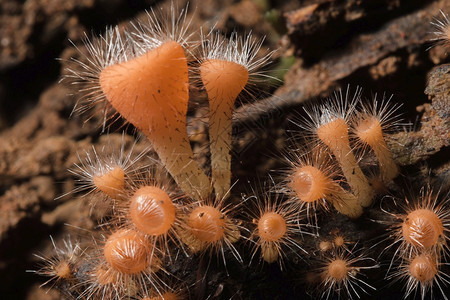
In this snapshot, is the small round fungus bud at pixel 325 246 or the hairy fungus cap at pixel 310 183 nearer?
the hairy fungus cap at pixel 310 183

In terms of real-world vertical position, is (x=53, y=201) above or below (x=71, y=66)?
below

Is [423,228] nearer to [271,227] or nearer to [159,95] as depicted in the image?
[271,227]

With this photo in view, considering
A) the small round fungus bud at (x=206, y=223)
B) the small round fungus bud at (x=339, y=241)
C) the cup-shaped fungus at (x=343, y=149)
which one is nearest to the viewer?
the small round fungus bud at (x=206, y=223)

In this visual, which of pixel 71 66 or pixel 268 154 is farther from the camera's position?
pixel 71 66

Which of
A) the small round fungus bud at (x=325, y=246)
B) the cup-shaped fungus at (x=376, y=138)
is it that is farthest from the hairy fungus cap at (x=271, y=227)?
the cup-shaped fungus at (x=376, y=138)

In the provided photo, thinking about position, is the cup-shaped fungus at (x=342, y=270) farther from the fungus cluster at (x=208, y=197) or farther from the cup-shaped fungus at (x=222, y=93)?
the cup-shaped fungus at (x=222, y=93)

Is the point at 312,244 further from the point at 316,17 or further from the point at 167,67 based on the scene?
the point at 316,17

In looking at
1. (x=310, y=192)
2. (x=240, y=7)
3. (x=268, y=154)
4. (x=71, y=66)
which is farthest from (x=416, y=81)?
(x=71, y=66)

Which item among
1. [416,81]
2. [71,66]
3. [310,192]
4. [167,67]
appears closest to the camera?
[167,67]
